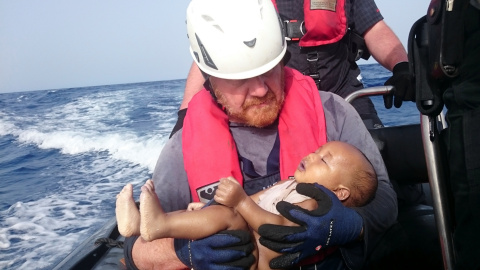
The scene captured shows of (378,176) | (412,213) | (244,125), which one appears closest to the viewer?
(378,176)

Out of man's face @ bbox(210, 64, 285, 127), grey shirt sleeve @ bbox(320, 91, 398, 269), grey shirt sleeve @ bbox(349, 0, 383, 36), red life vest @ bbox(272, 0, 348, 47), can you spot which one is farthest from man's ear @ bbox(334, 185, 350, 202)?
grey shirt sleeve @ bbox(349, 0, 383, 36)

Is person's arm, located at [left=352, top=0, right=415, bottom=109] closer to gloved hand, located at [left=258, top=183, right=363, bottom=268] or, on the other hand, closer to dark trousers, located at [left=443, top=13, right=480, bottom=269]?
gloved hand, located at [left=258, top=183, right=363, bottom=268]

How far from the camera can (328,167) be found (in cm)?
209

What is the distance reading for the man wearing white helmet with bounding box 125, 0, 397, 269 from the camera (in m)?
2.22

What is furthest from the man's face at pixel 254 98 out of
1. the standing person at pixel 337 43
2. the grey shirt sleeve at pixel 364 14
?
the grey shirt sleeve at pixel 364 14

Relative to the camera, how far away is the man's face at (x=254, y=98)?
2332 mm

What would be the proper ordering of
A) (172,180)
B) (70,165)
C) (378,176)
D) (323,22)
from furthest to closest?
(70,165)
(323,22)
(172,180)
(378,176)

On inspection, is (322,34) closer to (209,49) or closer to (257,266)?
(209,49)

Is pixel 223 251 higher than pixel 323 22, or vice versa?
pixel 323 22

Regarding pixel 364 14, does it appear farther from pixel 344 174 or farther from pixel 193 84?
pixel 344 174

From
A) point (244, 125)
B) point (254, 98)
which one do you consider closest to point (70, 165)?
point (244, 125)

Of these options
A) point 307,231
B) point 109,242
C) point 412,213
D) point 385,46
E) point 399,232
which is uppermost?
point 385,46

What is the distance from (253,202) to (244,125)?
66 cm

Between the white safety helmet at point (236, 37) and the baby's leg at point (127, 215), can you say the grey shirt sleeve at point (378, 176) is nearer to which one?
the white safety helmet at point (236, 37)
